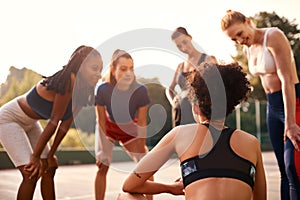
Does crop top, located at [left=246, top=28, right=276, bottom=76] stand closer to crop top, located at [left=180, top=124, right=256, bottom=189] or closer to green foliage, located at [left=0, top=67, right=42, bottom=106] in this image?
crop top, located at [left=180, top=124, right=256, bottom=189]

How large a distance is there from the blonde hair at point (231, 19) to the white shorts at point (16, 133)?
1.20m

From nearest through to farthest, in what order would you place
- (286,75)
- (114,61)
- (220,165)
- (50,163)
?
1. (220,165)
2. (286,75)
3. (50,163)
4. (114,61)

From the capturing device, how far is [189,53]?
344 centimetres

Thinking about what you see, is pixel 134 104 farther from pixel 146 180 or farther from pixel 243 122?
pixel 243 122

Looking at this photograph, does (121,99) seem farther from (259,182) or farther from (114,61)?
(259,182)

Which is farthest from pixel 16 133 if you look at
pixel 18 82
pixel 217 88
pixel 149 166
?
pixel 18 82

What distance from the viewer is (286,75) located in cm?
249

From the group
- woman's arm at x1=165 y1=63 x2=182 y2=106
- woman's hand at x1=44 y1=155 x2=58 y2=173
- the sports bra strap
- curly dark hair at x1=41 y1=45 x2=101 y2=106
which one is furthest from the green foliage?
curly dark hair at x1=41 y1=45 x2=101 y2=106

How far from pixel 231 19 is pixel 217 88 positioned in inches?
38.9

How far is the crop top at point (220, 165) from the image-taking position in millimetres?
1543

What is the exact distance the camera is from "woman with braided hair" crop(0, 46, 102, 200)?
2666mm

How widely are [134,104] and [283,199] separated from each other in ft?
3.82

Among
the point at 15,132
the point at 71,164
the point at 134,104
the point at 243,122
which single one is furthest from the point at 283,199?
the point at 243,122

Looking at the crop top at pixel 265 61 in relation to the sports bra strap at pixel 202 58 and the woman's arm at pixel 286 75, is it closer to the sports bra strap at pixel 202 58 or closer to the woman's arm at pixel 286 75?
the woman's arm at pixel 286 75
